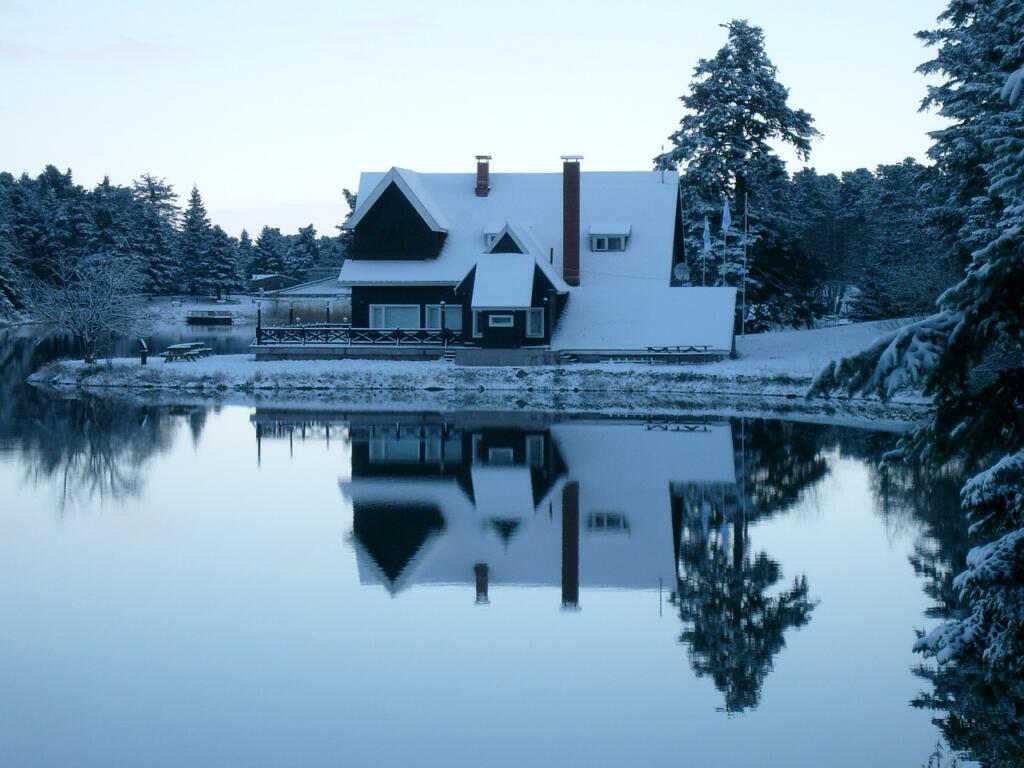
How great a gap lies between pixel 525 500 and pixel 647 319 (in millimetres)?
25228

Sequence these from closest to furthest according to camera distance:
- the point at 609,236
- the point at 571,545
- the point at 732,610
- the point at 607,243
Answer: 1. the point at 732,610
2. the point at 571,545
3. the point at 609,236
4. the point at 607,243

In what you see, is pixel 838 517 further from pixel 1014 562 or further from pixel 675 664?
pixel 1014 562

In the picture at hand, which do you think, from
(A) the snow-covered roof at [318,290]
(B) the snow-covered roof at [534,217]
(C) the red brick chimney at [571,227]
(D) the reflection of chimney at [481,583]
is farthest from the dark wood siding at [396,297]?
(A) the snow-covered roof at [318,290]

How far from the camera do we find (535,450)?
94.0ft

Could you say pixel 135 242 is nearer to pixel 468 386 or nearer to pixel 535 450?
pixel 468 386

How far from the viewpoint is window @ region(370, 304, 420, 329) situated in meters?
49.2

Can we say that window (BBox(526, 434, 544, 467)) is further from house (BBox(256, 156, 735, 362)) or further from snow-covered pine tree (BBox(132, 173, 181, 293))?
snow-covered pine tree (BBox(132, 173, 181, 293))

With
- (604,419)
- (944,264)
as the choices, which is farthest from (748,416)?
(944,264)

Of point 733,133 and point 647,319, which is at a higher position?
point 733,133

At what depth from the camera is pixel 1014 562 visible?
24.7 feet

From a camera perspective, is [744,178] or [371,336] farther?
[744,178]

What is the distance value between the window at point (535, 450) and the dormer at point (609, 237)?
809 inches

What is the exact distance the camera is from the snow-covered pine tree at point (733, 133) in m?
54.5

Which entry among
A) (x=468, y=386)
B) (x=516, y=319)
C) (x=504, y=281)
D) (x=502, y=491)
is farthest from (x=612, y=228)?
(x=502, y=491)
